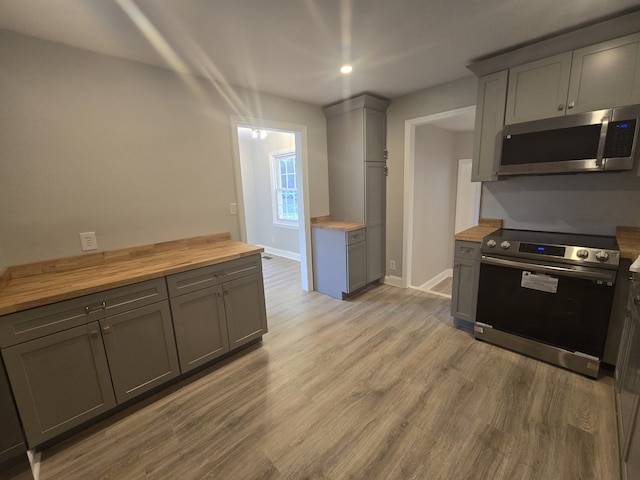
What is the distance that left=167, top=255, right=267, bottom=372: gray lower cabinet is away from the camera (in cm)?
209

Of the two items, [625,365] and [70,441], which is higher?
[625,365]

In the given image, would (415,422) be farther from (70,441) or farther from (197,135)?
(197,135)

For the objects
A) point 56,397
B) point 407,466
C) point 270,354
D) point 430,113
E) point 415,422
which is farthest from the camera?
point 430,113

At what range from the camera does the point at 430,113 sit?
3.25 m

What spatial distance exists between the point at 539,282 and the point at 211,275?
2.52 m

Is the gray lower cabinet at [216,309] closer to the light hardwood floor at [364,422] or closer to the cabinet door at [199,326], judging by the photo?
the cabinet door at [199,326]

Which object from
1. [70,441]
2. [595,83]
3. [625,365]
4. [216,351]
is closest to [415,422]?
[625,365]

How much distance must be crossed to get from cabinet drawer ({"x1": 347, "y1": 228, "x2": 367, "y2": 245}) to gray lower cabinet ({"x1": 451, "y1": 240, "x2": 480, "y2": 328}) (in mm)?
1204

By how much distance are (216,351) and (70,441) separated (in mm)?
946

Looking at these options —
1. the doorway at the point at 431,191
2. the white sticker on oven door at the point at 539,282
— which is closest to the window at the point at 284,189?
the doorway at the point at 431,191

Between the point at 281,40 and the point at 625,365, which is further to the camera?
the point at 281,40

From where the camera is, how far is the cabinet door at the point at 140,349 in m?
1.80

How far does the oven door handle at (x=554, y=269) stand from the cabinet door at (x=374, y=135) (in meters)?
1.86

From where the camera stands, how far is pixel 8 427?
1.48 meters
